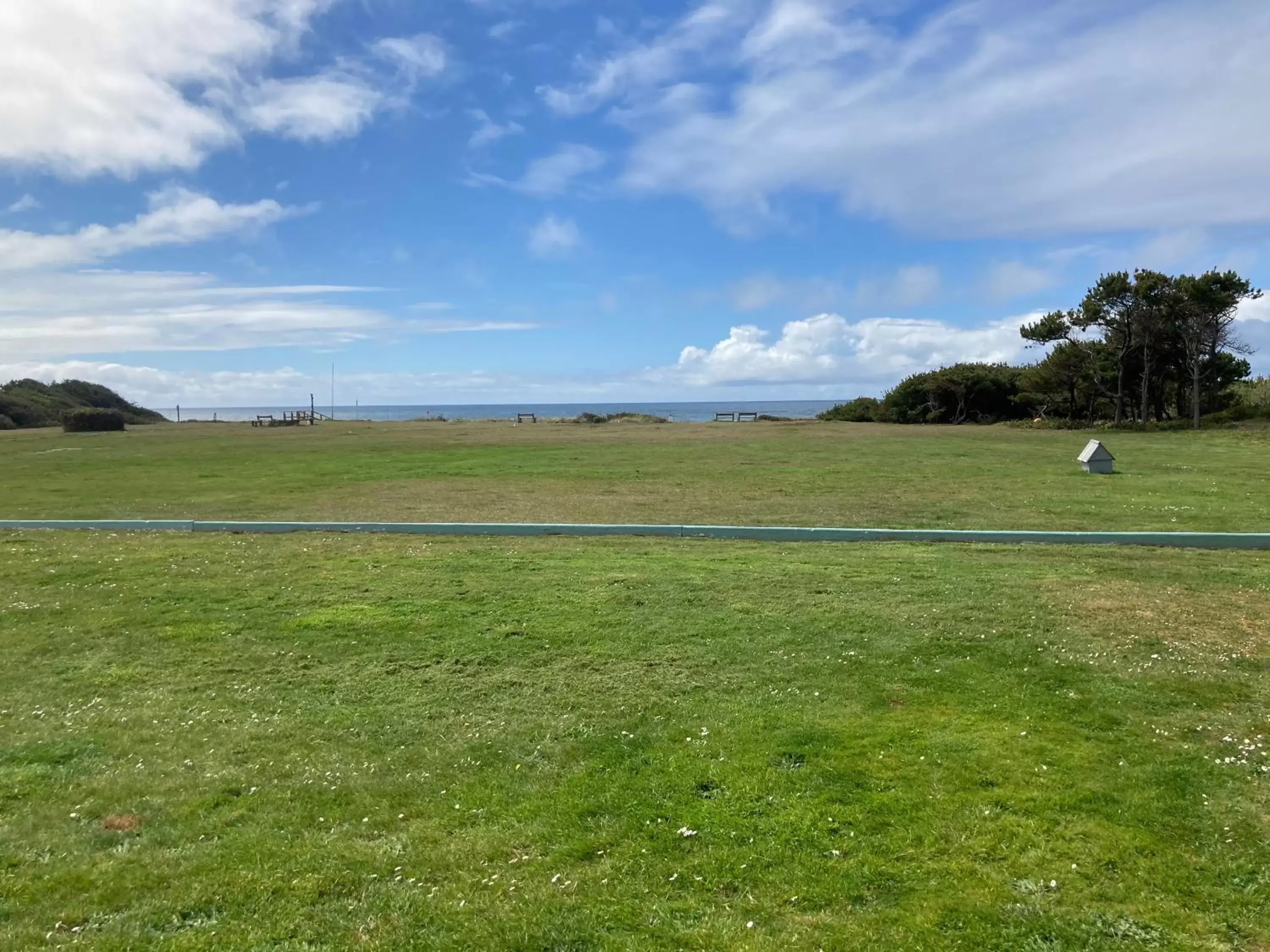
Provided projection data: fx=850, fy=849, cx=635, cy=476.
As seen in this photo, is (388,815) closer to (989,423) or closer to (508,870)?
(508,870)

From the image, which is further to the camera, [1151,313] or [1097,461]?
[1151,313]

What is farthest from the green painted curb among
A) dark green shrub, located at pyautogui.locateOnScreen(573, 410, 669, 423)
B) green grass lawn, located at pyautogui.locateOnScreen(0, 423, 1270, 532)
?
dark green shrub, located at pyautogui.locateOnScreen(573, 410, 669, 423)

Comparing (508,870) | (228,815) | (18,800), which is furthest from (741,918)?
(18,800)

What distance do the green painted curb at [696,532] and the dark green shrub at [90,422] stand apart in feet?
146

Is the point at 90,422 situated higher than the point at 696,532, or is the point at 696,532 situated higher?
the point at 90,422

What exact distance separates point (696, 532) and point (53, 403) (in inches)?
3179

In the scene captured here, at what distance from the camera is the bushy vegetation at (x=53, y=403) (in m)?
67.4

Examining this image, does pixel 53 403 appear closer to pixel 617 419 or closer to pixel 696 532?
pixel 617 419

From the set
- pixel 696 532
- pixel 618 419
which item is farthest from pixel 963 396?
pixel 696 532

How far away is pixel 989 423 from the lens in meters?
53.1

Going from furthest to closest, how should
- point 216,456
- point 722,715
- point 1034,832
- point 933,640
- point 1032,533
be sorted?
1. point 216,456
2. point 1032,533
3. point 933,640
4. point 722,715
5. point 1034,832

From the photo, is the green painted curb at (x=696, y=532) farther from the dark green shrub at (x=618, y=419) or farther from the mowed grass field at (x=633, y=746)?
the dark green shrub at (x=618, y=419)

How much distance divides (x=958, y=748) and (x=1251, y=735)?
1.98 metres

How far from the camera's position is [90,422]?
54656mm
